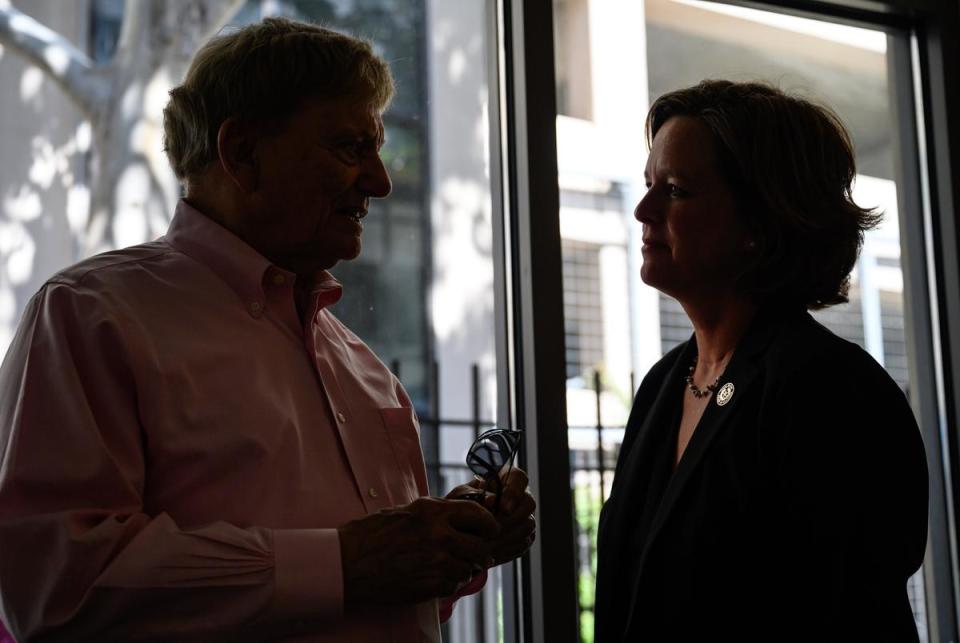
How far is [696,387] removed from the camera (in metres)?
1.83

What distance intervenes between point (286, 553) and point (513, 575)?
1122 mm

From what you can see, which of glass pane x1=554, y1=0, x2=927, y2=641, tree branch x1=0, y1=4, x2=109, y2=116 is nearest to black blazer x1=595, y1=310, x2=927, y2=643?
glass pane x1=554, y1=0, x2=927, y2=641

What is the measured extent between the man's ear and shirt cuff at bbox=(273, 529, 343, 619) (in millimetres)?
503

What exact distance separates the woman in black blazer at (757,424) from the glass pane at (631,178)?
51 cm

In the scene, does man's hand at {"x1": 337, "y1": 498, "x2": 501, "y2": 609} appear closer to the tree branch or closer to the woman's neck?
the woman's neck

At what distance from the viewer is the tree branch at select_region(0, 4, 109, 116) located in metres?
2.07

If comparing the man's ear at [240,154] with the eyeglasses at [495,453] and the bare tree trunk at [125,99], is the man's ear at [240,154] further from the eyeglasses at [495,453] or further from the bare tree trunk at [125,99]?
the bare tree trunk at [125,99]

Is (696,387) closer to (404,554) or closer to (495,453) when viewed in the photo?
(495,453)

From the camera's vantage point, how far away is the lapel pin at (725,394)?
1.64 m

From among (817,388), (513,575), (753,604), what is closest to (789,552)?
(753,604)

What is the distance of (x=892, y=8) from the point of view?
2855mm

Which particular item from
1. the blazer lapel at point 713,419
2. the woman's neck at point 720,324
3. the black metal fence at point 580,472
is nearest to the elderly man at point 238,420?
the blazer lapel at point 713,419

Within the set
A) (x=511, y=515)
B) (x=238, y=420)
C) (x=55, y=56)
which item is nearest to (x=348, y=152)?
(x=238, y=420)

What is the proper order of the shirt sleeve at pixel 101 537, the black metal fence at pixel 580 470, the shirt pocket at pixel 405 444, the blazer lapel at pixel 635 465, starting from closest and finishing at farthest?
the shirt sleeve at pixel 101 537, the shirt pocket at pixel 405 444, the blazer lapel at pixel 635 465, the black metal fence at pixel 580 470
